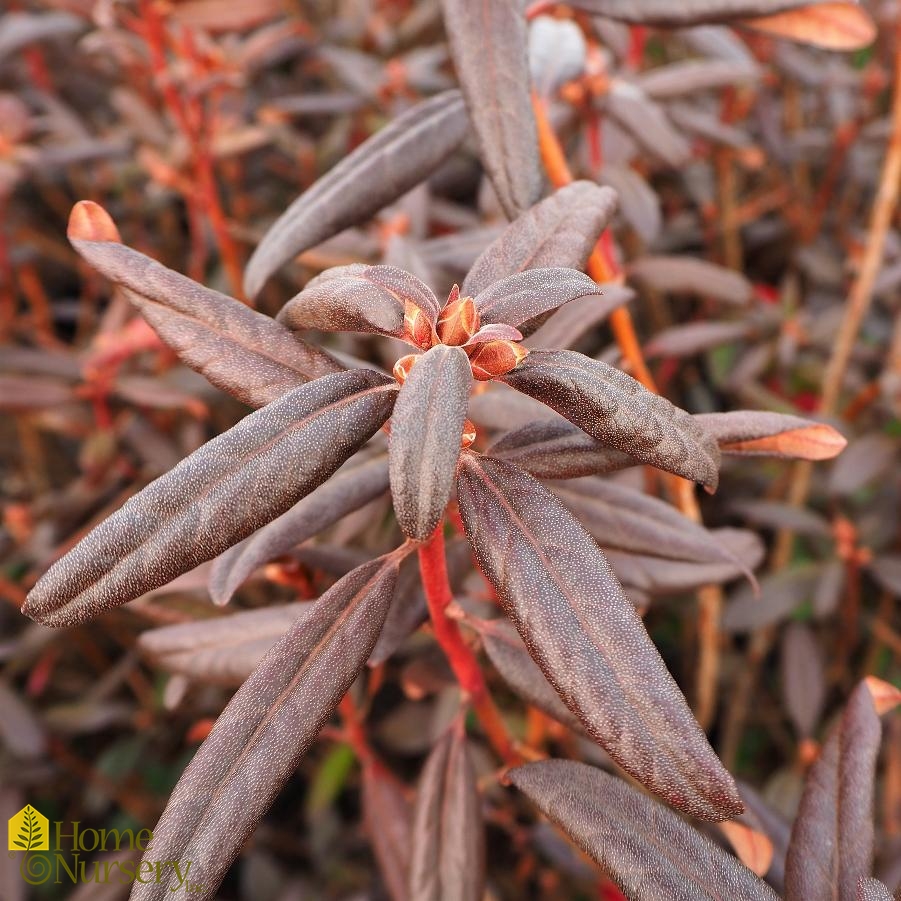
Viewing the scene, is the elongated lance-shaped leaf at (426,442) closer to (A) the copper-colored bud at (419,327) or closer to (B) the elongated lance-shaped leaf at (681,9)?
(A) the copper-colored bud at (419,327)

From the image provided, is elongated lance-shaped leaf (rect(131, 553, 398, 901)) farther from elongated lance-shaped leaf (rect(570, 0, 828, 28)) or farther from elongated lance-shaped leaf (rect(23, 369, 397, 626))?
elongated lance-shaped leaf (rect(570, 0, 828, 28))

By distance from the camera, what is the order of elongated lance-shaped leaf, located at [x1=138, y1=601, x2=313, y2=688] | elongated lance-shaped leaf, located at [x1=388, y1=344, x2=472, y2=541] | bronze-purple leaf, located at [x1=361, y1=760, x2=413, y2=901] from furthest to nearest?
1. bronze-purple leaf, located at [x1=361, y1=760, x2=413, y2=901]
2. elongated lance-shaped leaf, located at [x1=138, y1=601, x2=313, y2=688]
3. elongated lance-shaped leaf, located at [x1=388, y1=344, x2=472, y2=541]

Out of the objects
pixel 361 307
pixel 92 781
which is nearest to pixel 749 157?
pixel 361 307

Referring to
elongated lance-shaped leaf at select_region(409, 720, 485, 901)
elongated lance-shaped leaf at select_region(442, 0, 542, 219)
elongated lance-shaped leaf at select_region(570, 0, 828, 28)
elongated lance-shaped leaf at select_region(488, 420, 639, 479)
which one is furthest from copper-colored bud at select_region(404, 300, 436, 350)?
elongated lance-shaped leaf at select_region(570, 0, 828, 28)

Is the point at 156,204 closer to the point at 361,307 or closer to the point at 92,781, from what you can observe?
the point at 92,781

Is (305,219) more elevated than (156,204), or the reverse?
(305,219)

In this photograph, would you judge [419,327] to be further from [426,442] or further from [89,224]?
[89,224]
